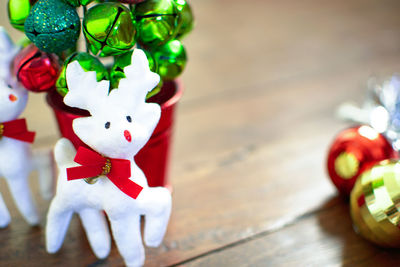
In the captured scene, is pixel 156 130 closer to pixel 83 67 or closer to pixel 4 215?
pixel 83 67

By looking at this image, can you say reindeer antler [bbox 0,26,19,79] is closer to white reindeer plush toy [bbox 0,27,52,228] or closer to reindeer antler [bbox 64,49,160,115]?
white reindeer plush toy [bbox 0,27,52,228]

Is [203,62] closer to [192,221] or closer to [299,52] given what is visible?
[299,52]

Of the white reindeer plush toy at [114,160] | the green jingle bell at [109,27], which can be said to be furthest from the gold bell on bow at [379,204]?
the green jingle bell at [109,27]

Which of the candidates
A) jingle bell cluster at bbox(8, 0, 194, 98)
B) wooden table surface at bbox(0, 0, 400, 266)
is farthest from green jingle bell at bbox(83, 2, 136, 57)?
wooden table surface at bbox(0, 0, 400, 266)

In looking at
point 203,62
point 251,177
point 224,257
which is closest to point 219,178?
point 251,177

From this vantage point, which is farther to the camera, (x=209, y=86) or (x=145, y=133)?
(x=209, y=86)

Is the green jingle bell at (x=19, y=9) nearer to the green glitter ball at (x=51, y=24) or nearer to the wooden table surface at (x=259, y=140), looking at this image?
the green glitter ball at (x=51, y=24)
